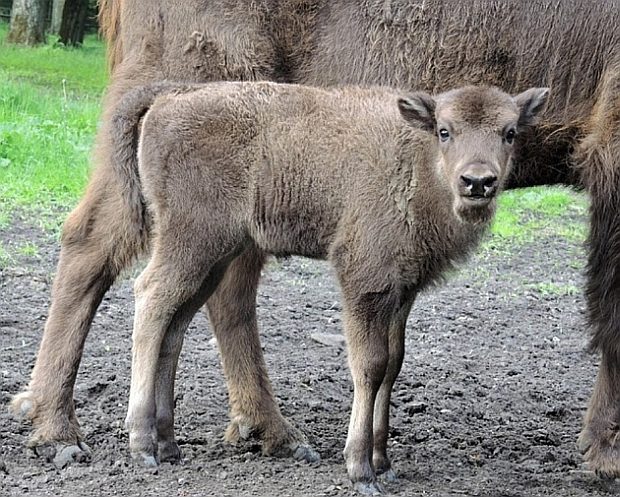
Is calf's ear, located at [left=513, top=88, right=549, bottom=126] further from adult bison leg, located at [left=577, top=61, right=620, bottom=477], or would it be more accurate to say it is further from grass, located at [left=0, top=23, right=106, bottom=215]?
grass, located at [left=0, top=23, right=106, bottom=215]

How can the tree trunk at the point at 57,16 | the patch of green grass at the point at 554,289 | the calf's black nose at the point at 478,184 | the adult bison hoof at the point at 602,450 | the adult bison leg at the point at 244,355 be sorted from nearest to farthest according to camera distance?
the calf's black nose at the point at 478,184
the adult bison hoof at the point at 602,450
the adult bison leg at the point at 244,355
the patch of green grass at the point at 554,289
the tree trunk at the point at 57,16

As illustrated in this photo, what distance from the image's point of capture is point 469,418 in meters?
6.22

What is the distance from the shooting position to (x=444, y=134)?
467cm

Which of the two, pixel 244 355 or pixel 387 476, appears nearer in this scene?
pixel 387 476

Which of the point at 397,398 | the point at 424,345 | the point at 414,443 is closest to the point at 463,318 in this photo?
the point at 424,345

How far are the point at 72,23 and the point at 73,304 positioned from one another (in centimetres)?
2361

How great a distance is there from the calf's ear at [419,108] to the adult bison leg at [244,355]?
125cm

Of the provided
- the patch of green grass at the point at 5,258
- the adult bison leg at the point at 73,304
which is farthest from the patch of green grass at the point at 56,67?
the adult bison leg at the point at 73,304

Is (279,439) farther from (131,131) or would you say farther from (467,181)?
(467,181)

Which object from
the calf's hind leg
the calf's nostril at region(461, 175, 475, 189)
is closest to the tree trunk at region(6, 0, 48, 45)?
the calf's hind leg

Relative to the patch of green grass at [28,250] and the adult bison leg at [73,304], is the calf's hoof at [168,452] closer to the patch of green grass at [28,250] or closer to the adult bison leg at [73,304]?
the adult bison leg at [73,304]

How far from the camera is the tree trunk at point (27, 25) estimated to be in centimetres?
2534

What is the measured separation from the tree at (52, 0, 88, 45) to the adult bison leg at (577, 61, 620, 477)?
75.7 ft

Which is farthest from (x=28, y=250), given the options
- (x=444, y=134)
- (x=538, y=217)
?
(x=538, y=217)
